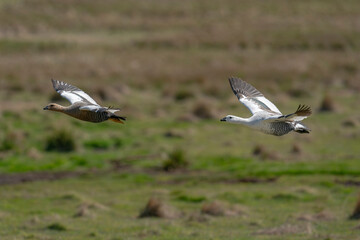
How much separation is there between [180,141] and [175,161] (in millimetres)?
3187

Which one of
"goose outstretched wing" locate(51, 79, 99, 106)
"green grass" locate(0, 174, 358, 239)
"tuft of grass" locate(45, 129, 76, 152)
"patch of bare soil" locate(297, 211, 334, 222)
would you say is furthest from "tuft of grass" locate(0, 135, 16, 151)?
"patch of bare soil" locate(297, 211, 334, 222)

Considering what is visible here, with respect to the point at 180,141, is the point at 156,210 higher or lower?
lower

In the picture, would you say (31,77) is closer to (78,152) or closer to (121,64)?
(121,64)

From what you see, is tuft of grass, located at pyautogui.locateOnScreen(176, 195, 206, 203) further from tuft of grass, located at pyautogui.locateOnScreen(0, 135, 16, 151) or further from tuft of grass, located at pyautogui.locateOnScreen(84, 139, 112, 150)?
tuft of grass, located at pyautogui.locateOnScreen(0, 135, 16, 151)

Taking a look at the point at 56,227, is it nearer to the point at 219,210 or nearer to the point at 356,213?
the point at 219,210

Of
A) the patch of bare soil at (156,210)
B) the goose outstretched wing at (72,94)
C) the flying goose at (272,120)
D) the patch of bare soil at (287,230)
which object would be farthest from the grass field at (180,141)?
the flying goose at (272,120)

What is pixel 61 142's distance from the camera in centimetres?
2470

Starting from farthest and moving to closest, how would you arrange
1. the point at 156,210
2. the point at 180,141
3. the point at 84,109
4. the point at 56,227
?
the point at 180,141 → the point at 156,210 → the point at 56,227 → the point at 84,109

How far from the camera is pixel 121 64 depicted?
45719 mm

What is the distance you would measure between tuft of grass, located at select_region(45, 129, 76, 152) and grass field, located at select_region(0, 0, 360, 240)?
48 millimetres

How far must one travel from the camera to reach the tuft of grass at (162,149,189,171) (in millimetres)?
22344

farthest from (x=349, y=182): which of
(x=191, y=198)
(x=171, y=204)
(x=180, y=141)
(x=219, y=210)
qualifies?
(x=180, y=141)

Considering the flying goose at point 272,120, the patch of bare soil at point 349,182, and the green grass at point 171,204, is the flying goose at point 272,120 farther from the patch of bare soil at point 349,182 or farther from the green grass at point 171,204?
the patch of bare soil at point 349,182

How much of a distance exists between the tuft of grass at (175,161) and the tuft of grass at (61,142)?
12.7 feet
